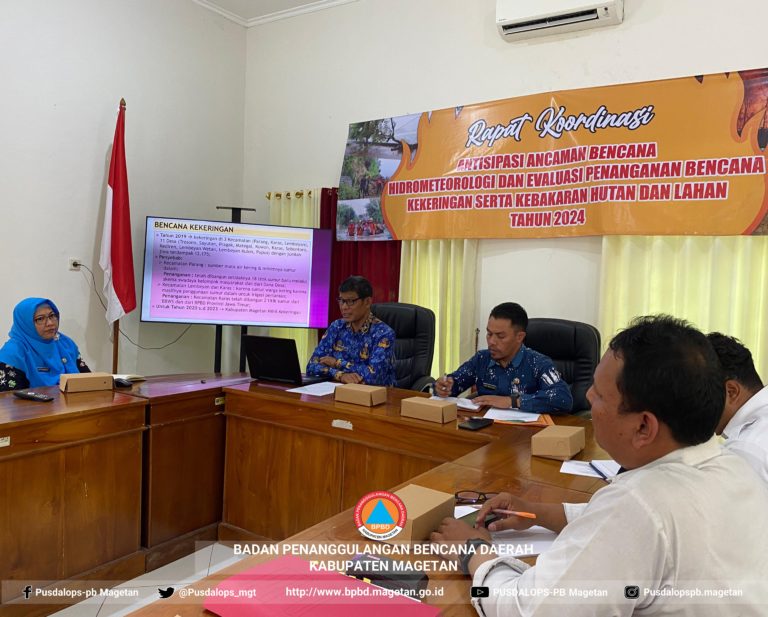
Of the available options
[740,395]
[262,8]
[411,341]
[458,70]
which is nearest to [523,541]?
[740,395]

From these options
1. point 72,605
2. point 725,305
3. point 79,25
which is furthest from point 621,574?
point 79,25

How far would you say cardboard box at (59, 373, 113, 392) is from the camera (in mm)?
2562

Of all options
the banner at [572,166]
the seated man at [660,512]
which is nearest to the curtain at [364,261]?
the banner at [572,166]

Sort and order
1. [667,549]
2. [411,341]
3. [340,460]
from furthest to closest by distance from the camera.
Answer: [411,341] → [340,460] → [667,549]

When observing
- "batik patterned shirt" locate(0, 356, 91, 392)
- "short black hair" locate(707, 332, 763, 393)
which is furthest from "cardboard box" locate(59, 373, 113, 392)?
"short black hair" locate(707, 332, 763, 393)

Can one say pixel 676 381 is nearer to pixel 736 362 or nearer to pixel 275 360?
pixel 736 362

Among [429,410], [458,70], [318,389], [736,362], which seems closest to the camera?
[736,362]

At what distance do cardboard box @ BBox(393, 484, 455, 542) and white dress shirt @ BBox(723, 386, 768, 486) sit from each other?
63cm

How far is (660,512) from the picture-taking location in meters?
0.73

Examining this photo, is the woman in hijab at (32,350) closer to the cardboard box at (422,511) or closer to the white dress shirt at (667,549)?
the cardboard box at (422,511)

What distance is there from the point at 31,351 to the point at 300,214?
2260mm

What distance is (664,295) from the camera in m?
3.23

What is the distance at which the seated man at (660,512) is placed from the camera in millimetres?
736

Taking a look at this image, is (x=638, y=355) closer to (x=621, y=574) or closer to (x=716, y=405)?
(x=716, y=405)
